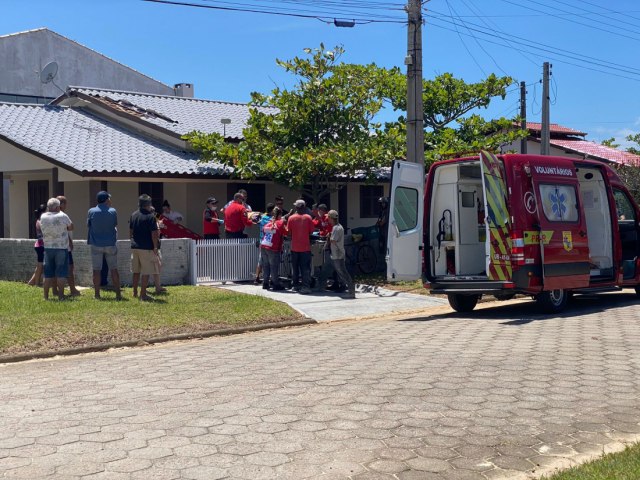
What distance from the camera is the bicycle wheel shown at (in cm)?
1947

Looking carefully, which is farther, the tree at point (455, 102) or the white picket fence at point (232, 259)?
the tree at point (455, 102)

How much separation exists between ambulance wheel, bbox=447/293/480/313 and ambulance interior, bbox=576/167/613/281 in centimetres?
231

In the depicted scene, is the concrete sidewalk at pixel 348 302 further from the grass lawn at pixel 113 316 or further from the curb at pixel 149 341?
the curb at pixel 149 341

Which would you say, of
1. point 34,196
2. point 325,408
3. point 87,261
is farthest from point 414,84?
point 325,408

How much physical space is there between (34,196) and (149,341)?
40.9 feet

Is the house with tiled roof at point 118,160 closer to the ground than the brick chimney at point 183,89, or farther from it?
closer to the ground

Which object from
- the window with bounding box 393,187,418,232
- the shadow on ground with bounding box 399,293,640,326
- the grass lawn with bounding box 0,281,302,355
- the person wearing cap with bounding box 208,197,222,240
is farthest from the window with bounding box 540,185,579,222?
the person wearing cap with bounding box 208,197,222,240

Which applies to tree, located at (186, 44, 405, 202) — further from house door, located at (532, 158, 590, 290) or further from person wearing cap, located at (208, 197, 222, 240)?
house door, located at (532, 158, 590, 290)

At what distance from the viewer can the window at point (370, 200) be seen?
81.9ft

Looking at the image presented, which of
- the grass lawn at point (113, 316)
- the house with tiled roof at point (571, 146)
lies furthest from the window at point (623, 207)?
the house with tiled roof at point (571, 146)

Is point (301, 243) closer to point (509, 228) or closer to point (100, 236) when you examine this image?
point (100, 236)

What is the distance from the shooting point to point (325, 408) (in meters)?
7.08

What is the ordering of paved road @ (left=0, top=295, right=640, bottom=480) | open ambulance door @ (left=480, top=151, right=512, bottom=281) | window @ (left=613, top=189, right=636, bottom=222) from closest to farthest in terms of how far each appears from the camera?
paved road @ (left=0, top=295, right=640, bottom=480)
open ambulance door @ (left=480, top=151, right=512, bottom=281)
window @ (left=613, top=189, right=636, bottom=222)

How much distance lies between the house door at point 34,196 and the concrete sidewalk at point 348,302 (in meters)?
7.81
